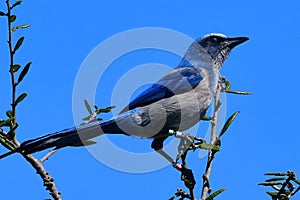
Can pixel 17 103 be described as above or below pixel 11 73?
below

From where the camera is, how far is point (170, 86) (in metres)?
7.68

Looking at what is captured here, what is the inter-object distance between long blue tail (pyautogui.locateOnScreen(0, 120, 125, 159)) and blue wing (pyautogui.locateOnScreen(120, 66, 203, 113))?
0.51 meters

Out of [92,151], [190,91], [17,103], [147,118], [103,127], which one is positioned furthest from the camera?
[190,91]

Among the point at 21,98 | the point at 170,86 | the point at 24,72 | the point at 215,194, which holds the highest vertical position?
the point at 170,86

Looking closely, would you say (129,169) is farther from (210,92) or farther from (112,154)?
(210,92)

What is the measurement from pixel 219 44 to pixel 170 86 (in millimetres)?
1507

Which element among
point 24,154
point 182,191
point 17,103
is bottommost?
point 182,191

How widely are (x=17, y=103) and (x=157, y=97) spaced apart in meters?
3.86

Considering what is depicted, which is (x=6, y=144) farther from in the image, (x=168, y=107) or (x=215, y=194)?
(x=168, y=107)

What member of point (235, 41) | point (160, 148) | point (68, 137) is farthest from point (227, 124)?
point (235, 41)

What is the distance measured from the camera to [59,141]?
16.3 ft

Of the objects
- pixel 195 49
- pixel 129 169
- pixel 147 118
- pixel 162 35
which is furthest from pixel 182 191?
pixel 195 49

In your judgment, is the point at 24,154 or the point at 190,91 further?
the point at 190,91

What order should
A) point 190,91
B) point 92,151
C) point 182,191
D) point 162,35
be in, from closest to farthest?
1. point 182,191
2. point 92,151
3. point 162,35
4. point 190,91
